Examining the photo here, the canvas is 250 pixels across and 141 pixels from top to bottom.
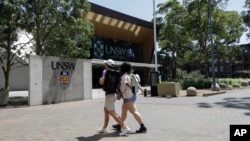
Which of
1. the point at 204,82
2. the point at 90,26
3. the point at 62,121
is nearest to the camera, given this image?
the point at 62,121

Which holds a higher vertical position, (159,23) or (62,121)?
(159,23)

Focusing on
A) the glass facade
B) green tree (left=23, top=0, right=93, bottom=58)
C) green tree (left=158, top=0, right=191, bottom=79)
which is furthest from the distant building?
green tree (left=23, top=0, right=93, bottom=58)

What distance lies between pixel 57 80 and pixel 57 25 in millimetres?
4447

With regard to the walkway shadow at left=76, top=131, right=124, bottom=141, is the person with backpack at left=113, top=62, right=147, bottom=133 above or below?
above

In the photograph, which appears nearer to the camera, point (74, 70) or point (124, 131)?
point (124, 131)

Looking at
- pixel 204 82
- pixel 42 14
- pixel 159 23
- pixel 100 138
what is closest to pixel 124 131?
pixel 100 138

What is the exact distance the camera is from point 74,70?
20.8m

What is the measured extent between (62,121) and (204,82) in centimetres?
2270

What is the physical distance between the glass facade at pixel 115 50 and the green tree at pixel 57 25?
2139 cm

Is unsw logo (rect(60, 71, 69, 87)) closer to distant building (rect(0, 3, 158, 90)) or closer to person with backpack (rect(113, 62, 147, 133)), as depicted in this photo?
person with backpack (rect(113, 62, 147, 133))

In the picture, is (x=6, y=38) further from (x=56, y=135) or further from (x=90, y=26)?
(x=56, y=135)

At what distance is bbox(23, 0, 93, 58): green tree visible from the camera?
67.6 ft

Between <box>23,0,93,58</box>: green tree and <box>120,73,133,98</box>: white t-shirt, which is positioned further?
<box>23,0,93,58</box>: green tree

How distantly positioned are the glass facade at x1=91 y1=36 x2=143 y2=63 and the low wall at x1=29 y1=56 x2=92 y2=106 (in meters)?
22.8
